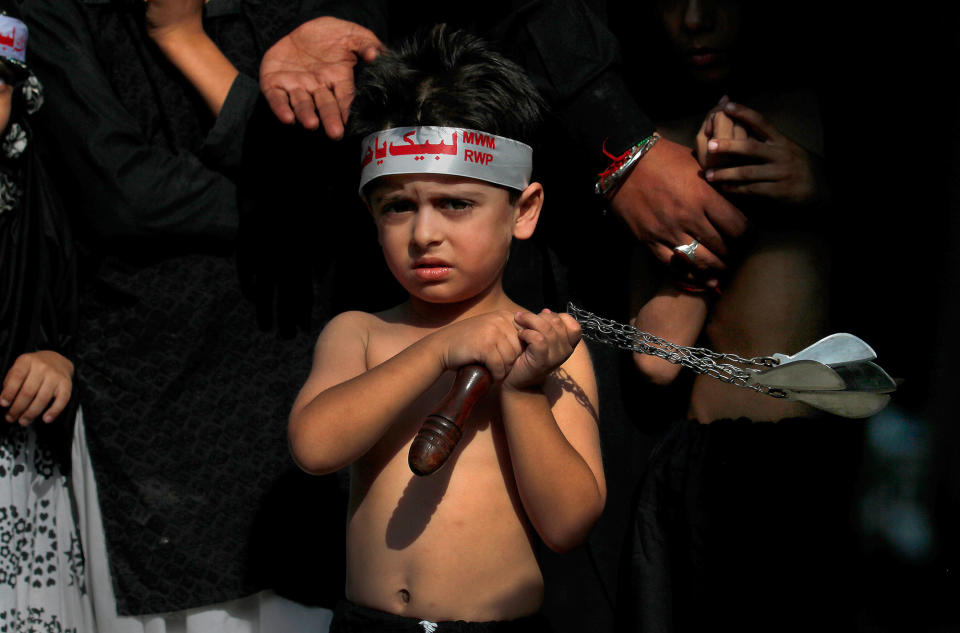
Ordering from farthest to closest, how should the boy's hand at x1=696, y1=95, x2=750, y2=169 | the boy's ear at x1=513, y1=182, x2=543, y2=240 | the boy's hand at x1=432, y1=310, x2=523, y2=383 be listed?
1. the boy's hand at x1=696, y1=95, x2=750, y2=169
2. the boy's ear at x1=513, y1=182, x2=543, y2=240
3. the boy's hand at x1=432, y1=310, x2=523, y2=383

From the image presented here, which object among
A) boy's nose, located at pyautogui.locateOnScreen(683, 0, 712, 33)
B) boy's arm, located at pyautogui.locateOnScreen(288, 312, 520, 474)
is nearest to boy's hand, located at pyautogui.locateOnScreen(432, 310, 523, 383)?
boy's arm, located at pyautogui.locateOnScreen(288, 312, 520, 474)

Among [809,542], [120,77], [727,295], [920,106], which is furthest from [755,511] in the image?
[120,77]

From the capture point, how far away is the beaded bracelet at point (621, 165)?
5.92 feet

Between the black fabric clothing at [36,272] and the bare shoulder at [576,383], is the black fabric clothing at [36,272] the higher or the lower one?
the higher one

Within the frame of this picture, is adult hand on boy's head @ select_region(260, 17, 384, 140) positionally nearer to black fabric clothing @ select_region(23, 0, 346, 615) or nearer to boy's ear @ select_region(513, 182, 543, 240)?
black fabric clothing @ select_region(23, 0, 346, 615)

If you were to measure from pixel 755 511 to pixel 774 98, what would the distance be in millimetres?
794

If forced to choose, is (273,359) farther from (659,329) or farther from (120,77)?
(659,329)

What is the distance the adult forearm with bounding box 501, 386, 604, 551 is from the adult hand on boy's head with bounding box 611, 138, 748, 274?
485 millimetres

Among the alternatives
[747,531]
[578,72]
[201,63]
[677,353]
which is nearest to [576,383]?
[677,353]

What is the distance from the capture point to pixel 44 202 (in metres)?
1.98

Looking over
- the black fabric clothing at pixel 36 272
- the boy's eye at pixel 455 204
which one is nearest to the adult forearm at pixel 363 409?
the boy's eye at pixel 455 204

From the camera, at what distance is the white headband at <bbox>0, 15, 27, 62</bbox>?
5.96ft

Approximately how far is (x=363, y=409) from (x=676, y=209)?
2.36ft

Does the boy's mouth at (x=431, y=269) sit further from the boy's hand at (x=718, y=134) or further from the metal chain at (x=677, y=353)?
the boy's hand at (x=718, y=134)
